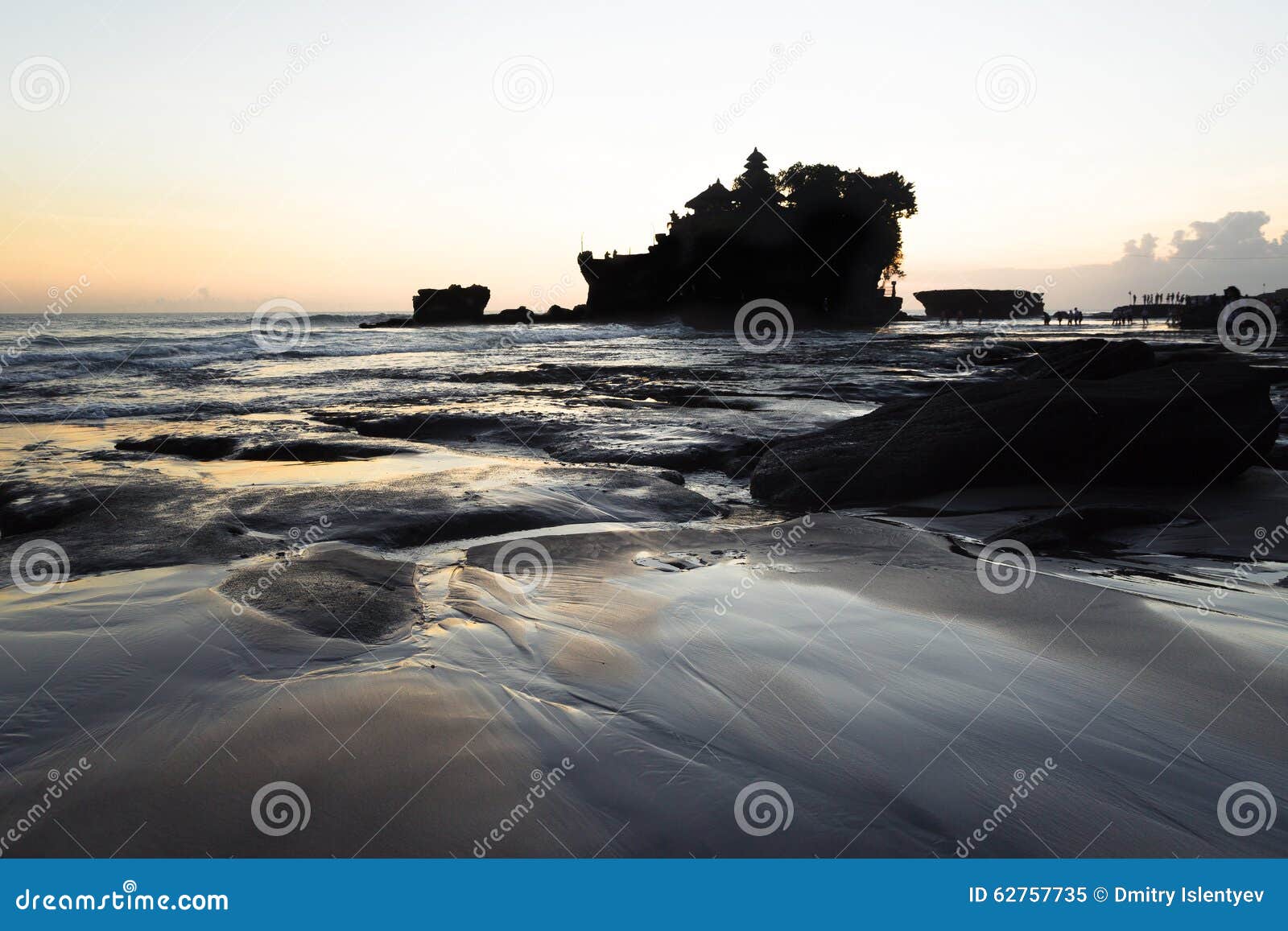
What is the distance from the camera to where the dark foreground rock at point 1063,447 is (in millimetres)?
6129

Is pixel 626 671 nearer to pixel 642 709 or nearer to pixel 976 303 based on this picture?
pixel 642 709

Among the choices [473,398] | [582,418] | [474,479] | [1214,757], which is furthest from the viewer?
[473,398]

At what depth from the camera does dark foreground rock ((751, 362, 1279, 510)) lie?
20.1 feet

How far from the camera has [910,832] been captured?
2006mm

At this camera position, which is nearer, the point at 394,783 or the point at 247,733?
the point at 394,783

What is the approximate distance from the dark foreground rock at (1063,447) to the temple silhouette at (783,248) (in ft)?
200

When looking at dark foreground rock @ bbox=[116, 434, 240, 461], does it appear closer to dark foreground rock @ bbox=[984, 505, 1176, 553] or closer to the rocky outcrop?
dark foreground rock @ bbox=[984, 505, 1176, 553]

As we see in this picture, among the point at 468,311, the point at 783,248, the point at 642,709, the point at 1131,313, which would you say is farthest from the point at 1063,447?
the point at 1131,313

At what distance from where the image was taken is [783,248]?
68.4m

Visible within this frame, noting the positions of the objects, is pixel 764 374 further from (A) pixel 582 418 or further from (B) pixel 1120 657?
(B) pixel 1120 657

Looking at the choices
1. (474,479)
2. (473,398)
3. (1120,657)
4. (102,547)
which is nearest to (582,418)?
(473,398)

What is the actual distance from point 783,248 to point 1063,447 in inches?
2580

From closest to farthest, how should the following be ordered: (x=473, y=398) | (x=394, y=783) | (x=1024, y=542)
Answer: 1. (x=394, y=783)
2. (x=1024, y=542)
3. (x=473, y=398)

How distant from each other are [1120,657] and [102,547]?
17.2 feet
